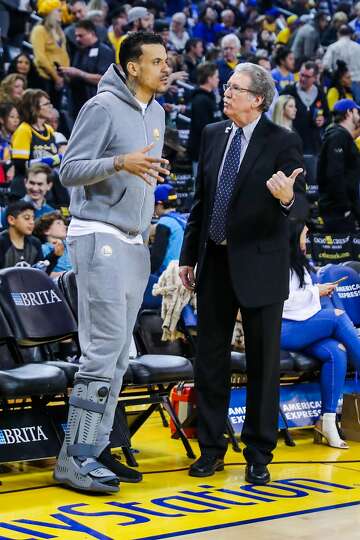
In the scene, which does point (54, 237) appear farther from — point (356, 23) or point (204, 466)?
point (356, 23)

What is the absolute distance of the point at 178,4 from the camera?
1955 cm

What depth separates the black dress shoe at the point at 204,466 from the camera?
18.4ft

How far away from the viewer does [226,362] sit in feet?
18.6

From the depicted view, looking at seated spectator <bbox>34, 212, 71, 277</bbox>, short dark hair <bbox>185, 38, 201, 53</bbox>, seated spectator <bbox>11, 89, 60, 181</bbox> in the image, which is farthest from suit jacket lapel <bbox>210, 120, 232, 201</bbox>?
short dark hair <bbox>185, 38, 201, 53</bbox>

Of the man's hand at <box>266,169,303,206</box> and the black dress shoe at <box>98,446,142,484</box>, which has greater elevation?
the man's hand at <box>266,169,303,206</box>

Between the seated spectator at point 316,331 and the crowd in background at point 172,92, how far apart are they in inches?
58.0

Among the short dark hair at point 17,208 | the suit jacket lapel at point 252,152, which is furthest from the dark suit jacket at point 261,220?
the short dark hair at point 17,208

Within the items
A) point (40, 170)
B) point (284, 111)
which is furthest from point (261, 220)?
point (284, 111)

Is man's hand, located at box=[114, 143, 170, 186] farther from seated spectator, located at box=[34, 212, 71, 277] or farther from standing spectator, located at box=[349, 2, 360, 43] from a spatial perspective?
standing spectator, located at box=[349, 2, 360, 43]

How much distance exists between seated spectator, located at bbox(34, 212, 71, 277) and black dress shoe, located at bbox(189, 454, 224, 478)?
9.57 ft

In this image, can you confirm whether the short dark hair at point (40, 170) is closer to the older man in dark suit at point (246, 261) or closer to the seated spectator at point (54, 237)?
the seated spectator at point (54, 237)

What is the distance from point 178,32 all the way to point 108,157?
13.0 metres

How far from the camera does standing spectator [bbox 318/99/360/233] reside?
1017 cm

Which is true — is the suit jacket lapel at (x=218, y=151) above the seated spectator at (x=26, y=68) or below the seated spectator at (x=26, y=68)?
below
